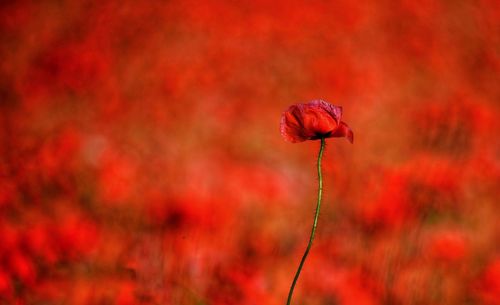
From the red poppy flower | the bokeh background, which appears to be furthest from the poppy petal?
the bokeh background

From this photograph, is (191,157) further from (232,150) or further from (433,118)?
(433,118)

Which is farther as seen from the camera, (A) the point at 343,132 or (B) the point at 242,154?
(B) the point at 242,154

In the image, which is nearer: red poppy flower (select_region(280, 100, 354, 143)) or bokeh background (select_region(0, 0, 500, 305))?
red poppy flower (select_region(280, 100, 354, 143))

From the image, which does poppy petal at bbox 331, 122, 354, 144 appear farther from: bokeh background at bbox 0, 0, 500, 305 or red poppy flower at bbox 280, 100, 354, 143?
bokeh background at bbox 0, 0, 500, 305

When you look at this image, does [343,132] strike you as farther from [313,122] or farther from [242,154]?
[242,154]

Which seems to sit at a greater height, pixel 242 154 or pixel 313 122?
pixel 313 122

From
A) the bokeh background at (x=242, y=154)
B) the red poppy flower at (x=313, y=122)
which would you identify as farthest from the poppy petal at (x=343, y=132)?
the bokeh background at (x=242, y=154)

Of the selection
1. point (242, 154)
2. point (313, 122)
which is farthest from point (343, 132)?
point (242, 154)
